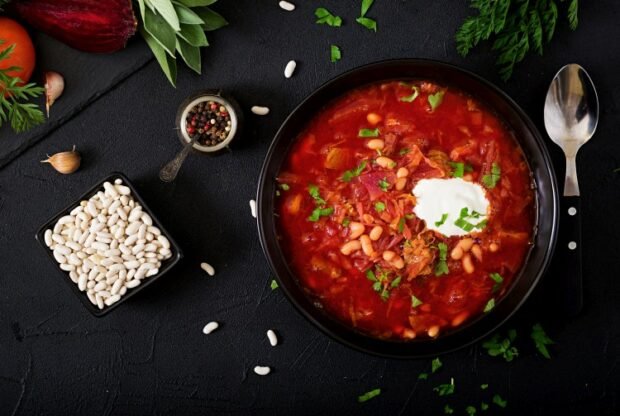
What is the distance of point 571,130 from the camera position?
3.43 meters

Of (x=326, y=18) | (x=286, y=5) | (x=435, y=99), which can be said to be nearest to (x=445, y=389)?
(x=435, y=99)

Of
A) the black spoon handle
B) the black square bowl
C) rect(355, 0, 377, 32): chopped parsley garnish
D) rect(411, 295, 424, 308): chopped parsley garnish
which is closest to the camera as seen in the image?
rect(411, 295, 424, 308): chopped parsley garnish

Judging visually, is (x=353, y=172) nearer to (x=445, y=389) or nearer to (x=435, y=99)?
(x=435, y=99)

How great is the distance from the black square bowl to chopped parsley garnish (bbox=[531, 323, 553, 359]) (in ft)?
6.44

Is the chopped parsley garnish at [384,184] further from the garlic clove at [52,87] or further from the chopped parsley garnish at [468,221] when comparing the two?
the garlic clove at [52,87]

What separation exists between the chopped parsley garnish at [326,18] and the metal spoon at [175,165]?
0.95m

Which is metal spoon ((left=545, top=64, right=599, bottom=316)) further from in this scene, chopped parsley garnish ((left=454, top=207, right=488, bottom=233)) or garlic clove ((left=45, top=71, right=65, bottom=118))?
garlic clove ((left=45, top=71, right=65, bottom=118))

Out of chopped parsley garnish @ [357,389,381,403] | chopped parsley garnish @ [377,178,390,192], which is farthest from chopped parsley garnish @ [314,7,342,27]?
chopped parsley garnish @ [357,389,381,403]

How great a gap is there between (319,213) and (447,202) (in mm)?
628

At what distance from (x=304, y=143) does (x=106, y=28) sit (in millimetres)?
1236

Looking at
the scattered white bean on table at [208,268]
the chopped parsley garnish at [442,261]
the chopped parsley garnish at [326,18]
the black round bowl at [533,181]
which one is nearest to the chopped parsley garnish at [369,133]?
the black round bowl at [533,181]

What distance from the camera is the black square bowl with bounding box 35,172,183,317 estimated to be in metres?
3.48

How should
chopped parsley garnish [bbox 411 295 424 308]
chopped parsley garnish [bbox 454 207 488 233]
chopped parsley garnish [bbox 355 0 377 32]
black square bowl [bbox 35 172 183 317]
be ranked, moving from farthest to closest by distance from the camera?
chopped parsley garnish [bbox 355 0 377 32] → black square bowl [bbox 35 172 183 317] → chopped parsley garnish [bbox 411 295 424 308] → chopped parsley garnish [bbox 454 207 488 233]

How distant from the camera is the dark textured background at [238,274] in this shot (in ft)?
11.7
